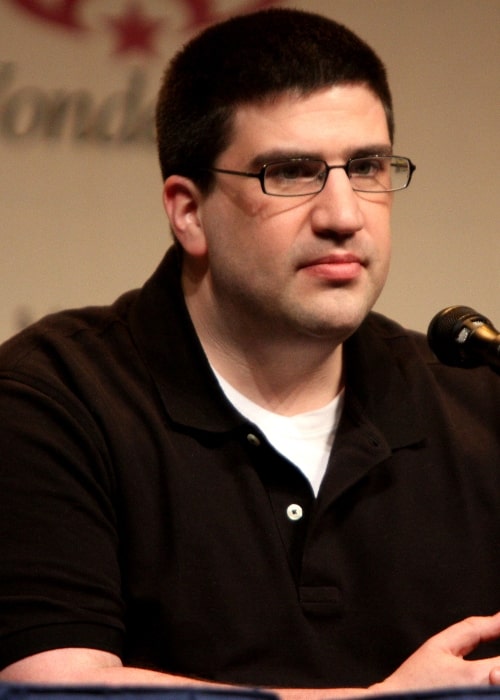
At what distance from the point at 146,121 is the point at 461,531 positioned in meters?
1.52

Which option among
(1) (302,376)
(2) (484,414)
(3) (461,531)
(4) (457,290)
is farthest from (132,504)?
(4) (457,290)

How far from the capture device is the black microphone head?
1717 mm

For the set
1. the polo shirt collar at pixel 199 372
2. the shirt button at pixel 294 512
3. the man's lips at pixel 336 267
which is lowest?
the shirt button at pixel 294 512

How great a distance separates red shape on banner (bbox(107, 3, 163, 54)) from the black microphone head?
1678mm

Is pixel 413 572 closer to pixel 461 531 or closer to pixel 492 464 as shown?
pixel 461 531

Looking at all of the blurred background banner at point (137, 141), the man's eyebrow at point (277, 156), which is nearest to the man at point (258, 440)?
the man's eyebrow at point (277, 156)

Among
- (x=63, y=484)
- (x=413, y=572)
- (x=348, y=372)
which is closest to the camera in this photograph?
(x=63, y=484)

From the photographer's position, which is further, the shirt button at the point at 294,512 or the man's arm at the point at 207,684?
the shirt button at the point at 294,512

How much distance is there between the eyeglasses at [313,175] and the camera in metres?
2.03

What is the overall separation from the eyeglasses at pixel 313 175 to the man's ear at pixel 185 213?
128 millimetres

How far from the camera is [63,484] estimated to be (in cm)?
187

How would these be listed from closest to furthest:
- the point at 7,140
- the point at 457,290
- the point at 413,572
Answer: the point at 413,572 < the point at 7,140 < the point at 457,290

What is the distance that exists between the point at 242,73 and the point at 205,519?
29.8 inches

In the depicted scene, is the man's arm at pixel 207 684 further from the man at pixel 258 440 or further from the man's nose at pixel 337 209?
the man's nose at pixel 337 209
